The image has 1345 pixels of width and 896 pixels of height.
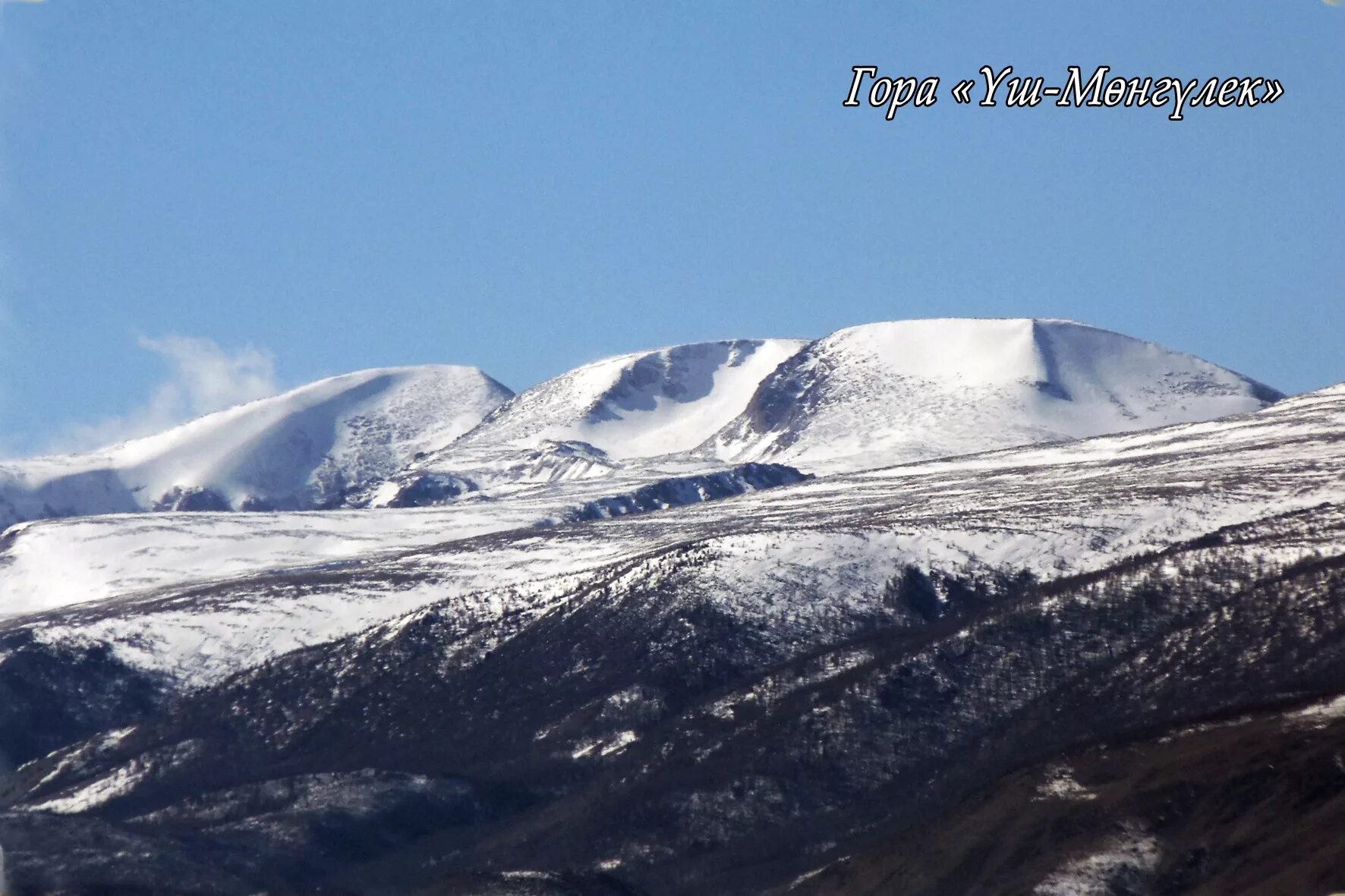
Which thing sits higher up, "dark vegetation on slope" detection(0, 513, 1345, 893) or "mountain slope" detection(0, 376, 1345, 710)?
"mountain slope" detection(0, 376, 1345, 710)

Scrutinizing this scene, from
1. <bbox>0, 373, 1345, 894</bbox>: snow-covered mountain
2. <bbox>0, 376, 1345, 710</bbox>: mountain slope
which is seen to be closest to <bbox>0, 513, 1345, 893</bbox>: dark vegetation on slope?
<bbox>0, 373, 1345, 894</bbox>: snow-covered mountain

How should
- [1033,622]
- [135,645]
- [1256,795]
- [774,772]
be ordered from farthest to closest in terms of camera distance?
[135,645] < [1033,622] < [774,772] < [1256,795]

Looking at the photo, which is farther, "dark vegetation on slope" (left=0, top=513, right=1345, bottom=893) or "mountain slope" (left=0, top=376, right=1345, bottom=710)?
"mountain slope" (left=0, top=376, right=1345, bottom=710)

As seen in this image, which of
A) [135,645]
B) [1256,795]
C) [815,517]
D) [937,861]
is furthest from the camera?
[815,517]

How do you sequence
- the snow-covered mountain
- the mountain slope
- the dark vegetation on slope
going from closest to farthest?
the dark vegetation on slope
the snow-covered mountain
the mountain slope

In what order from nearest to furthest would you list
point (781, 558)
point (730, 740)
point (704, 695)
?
point (730, 740)
point (704, 695)
point (781, 558)

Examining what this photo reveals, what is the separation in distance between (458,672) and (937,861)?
59.1 metres

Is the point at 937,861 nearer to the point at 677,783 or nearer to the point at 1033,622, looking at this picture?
the point at 677,783

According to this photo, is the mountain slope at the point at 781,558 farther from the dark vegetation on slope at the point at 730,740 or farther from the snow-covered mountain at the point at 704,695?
the dark vegetation on slope at the point at 730,740

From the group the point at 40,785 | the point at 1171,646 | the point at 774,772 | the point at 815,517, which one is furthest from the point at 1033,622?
the point at 40,785

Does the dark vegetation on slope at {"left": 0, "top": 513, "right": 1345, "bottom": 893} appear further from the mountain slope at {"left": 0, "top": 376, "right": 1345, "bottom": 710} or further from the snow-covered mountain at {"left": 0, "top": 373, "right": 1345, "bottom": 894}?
the mountain slope at {"left": 0, "top": 376, "right": 1345, "bottom": 710}

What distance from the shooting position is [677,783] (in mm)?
119375

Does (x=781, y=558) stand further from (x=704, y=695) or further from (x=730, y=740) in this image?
(x=730, y=740)

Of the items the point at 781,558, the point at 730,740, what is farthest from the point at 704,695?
the point at 781,558
